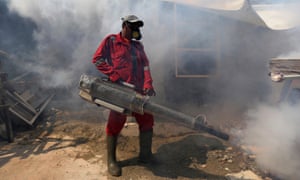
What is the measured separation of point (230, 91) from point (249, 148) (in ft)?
8.13

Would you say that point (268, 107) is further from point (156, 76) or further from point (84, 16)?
→ point (84, 16)

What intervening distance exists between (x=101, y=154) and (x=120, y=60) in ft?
5.15

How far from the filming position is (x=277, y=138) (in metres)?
4.52

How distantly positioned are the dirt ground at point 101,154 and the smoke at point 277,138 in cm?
30

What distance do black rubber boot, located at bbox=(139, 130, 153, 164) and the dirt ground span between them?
11 cm

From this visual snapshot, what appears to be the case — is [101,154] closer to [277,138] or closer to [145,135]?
[145,135]

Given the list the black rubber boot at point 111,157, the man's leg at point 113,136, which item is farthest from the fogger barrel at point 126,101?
the black rubber boot at point 111,157

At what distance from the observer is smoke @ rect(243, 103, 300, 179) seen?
149 inches

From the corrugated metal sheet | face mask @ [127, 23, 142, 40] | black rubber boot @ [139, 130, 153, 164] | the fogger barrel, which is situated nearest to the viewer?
the fogger barrel

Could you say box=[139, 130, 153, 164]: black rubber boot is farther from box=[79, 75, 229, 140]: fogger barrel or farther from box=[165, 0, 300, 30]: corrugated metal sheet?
box=[165, 0, 300, 30]: corrugated metal sheet

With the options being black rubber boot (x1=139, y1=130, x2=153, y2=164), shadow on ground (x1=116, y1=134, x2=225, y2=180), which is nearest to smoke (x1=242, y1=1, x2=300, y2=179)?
shadow on ground (x1=116, y1=134, x2=225, y2=180)

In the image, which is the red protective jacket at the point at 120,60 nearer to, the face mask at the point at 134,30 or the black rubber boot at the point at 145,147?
the face mask at the point at 134,30

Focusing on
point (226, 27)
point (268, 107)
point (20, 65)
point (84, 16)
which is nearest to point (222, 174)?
point (268, 107)

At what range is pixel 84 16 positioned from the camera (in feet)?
19.8
